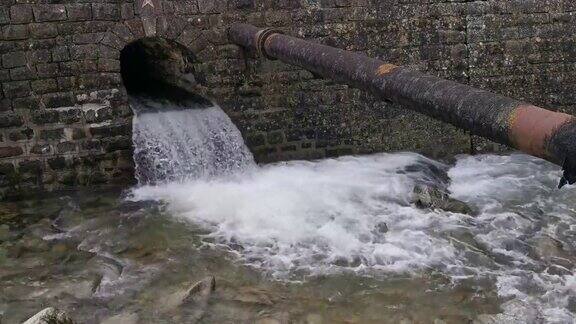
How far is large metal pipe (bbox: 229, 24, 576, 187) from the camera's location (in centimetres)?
214

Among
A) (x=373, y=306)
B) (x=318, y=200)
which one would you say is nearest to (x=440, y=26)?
(x=318, y=200)

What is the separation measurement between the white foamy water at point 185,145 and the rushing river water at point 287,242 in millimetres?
19

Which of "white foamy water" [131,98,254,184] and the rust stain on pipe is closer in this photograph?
the rust stain on pipe

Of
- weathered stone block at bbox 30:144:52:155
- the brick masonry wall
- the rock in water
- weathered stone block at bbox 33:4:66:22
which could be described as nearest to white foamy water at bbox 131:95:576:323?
the brick masonry wall

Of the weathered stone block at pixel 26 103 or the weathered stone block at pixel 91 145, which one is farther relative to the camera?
the weathered stone block at pixel 91 145

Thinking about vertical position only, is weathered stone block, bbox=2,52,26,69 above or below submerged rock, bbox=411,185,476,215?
above

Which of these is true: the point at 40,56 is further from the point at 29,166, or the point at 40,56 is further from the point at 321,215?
the point at 321,215

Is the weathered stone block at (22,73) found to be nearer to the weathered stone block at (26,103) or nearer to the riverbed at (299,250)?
the weathered stone block at (26,103)

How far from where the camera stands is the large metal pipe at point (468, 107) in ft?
7.02

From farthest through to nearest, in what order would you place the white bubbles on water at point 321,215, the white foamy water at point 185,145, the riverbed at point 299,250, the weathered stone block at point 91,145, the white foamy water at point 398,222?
the white foamy water at point 185,145
the weathered stone block at point 91,145
the white bubbles on water at point 321,215
the white foamy water at point 398,222
the riverbed at point 299,250

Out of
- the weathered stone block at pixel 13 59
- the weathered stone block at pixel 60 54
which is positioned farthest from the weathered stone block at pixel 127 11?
the weathered stone block at pixel 13 59

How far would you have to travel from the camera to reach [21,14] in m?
5.46

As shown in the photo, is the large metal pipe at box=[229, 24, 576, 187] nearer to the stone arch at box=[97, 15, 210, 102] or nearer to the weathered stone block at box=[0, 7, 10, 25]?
the stone arch at box=[97, 15, 210, 102]

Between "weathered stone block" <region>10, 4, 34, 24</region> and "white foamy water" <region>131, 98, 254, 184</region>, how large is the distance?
1.56 m
